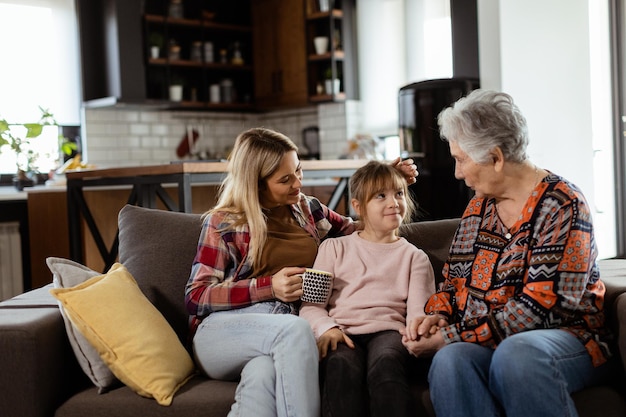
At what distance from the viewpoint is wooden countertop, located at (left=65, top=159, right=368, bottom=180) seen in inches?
144

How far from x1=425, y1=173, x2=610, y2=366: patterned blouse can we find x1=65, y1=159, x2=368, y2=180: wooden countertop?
5.47ft

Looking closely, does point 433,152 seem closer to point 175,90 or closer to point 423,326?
point 423,326

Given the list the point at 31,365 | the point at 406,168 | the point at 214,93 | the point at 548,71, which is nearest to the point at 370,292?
the point at 406,168

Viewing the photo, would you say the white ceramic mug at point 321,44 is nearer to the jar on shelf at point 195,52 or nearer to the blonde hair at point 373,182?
the jar on shelf at point 195,52

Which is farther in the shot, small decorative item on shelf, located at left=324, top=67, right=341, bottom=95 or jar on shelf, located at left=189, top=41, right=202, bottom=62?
jar on shelf, located at left=189, top=41, right=202, bottom=62

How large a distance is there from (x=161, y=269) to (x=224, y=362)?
1.59ft

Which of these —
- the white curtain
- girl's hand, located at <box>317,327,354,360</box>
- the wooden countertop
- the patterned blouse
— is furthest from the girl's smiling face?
the white curtain

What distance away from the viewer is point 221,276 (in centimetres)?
236

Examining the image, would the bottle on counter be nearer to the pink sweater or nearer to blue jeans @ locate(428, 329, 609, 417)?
the pink sweater

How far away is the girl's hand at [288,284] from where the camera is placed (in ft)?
7.43

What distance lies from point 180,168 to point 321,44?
11.4 feet

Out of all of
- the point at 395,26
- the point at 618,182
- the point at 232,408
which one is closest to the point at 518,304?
the point at 232,408

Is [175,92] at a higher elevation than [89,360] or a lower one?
higher

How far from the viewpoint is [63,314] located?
2.13m
